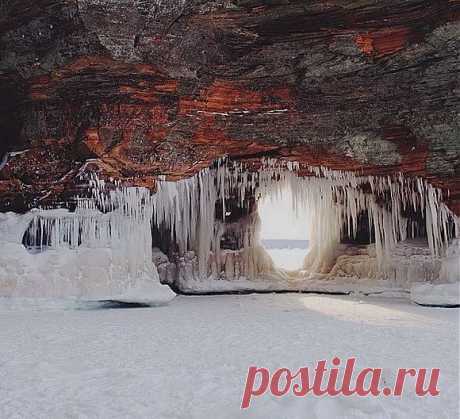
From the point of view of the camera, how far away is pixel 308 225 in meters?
13.7

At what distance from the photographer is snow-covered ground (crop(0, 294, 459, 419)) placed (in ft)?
8.86

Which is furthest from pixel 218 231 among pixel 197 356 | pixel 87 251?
pixel 197 356

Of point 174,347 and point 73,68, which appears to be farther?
point 73,68

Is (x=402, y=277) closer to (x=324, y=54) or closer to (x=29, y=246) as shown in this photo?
(x=324, y=54)

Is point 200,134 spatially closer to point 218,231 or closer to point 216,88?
point 216,88

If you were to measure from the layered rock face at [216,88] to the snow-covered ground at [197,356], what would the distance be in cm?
328

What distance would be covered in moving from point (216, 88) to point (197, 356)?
622 centimetres

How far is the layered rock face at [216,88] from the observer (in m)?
7.79

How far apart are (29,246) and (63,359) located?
18.0ft

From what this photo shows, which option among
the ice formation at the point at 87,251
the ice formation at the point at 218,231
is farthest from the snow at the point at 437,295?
the ice formation at the point at 87,251

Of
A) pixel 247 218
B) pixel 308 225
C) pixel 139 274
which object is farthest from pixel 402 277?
pixel 139 274

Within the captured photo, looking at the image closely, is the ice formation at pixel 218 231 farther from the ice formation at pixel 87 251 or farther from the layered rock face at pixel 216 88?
the layered rock face at pixel 216 88

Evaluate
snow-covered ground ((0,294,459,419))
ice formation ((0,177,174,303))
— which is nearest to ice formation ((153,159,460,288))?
ice formation ((0,177,174,303))

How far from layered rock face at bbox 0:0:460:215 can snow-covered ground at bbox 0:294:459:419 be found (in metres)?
3.28
